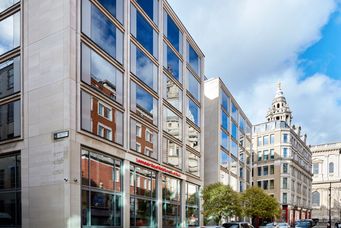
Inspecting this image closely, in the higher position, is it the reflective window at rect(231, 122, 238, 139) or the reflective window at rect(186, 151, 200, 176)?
the reflective window at rect(231, 122, 238, 139)

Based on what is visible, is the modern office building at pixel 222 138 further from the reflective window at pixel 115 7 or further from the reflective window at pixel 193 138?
the reflective window at pixel 115 7

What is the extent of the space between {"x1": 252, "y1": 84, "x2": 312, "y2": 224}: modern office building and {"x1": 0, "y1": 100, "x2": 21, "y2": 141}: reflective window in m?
66.8

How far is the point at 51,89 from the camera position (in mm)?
22281

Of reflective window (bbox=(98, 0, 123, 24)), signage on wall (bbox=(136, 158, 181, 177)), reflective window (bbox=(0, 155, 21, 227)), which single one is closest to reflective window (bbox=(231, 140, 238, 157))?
signage on wall (bbox=(136, 158, 181, 177))

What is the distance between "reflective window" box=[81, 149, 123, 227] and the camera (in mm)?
22109

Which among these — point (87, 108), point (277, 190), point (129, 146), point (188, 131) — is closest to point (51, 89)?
point (87, 108)

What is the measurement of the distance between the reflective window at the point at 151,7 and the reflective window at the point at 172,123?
8.61 m

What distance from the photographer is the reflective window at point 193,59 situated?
41.9m

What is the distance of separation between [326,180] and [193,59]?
10081 cm

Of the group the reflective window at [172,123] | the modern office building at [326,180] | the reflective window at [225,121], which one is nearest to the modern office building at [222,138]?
the reflective window at [225,121]

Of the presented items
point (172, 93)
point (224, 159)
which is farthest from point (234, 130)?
point (172, 93)

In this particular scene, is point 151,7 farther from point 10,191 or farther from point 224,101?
→ point 224,101

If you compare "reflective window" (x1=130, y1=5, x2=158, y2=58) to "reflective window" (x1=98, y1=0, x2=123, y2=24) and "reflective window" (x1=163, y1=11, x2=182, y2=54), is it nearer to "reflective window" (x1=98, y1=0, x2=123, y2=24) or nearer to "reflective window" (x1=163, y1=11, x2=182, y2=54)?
"reflective window" (x1=98, y1=0, x2=123, y2=24)

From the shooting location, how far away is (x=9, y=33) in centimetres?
2536
